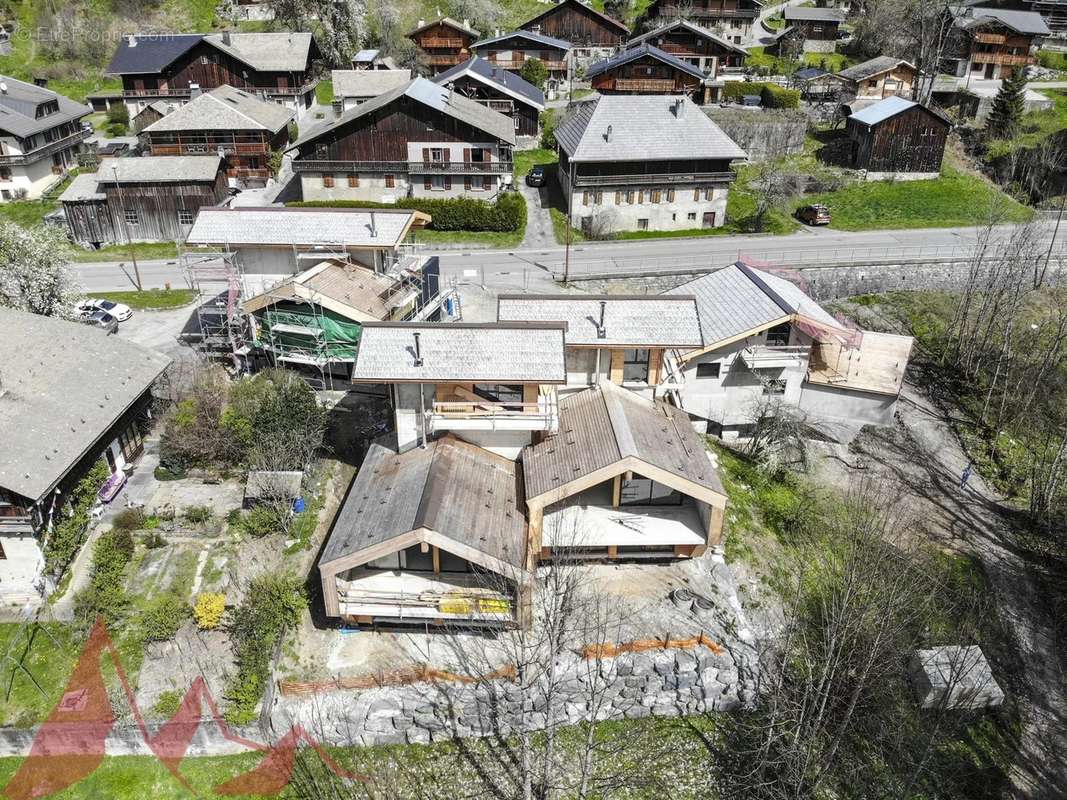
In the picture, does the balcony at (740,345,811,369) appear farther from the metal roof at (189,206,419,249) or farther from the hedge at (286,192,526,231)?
the hedge at (286,192,526,231)

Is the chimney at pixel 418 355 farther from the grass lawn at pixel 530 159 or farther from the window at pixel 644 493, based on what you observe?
the grass lawn at pixel 530 159

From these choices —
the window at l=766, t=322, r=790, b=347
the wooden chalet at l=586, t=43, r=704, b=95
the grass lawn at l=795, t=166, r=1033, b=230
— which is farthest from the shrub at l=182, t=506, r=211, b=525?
the wooden chalet at l=586, t=43, r=704, b=95

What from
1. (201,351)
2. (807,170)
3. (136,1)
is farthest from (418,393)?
(136,1)

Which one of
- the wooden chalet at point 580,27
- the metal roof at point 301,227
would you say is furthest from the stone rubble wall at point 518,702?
the wooden chalet at point 580,27

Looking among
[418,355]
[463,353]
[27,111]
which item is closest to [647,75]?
[27,111]

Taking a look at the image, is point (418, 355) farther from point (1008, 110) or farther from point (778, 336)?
point (1008, 110)

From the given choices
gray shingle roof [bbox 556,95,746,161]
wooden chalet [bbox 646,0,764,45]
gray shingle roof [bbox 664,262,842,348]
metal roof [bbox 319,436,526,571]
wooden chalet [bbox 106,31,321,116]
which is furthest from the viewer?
wooden chalet [bbox 646,0,764,45]
